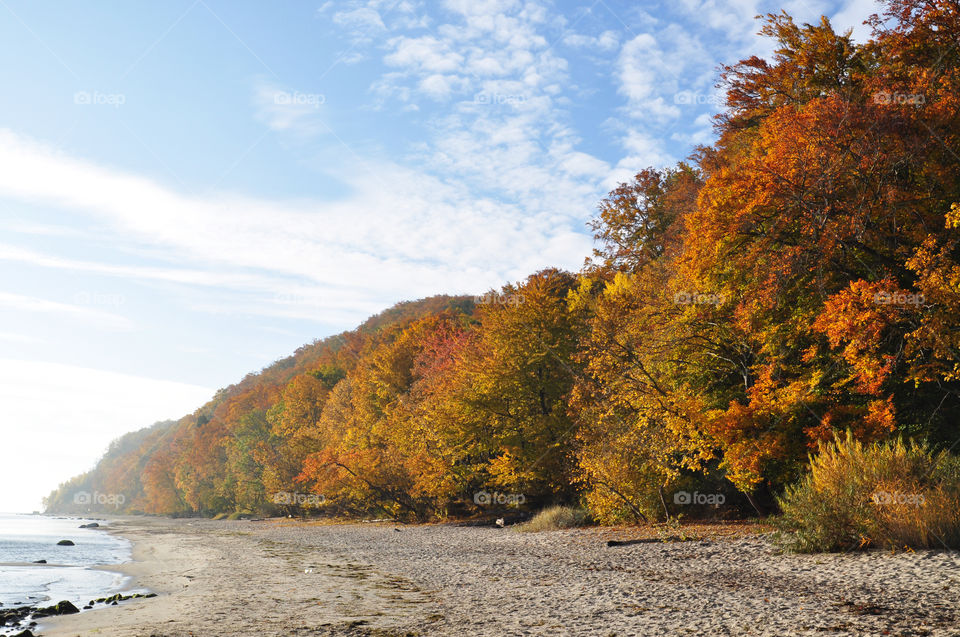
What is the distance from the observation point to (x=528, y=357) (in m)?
33.9

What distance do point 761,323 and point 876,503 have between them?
27.2 feet

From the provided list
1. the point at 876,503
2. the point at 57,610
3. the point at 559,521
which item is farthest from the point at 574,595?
the point at 559,521

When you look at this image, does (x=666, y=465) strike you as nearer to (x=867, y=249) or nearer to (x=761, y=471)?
(x=761, y=471)

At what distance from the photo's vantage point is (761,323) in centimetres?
1995

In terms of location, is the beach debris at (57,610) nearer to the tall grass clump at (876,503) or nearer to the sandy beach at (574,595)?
the sandy beach at (574,595)

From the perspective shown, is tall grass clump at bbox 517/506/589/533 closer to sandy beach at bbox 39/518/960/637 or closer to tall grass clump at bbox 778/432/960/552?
sandy beach at bbox 39/518/960/637

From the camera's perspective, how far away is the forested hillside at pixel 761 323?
17.6m

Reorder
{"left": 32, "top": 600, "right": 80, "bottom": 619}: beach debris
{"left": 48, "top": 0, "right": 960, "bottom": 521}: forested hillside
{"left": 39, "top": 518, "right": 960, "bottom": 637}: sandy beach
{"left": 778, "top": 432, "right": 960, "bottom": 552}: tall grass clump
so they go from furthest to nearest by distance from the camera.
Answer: {"left": 48, "top": 0, "right": 960, "bottom": 521}: forested hillside
{"left": 32, "top": 600, "right": 80, "bottom": 619}: beach debris
{"left": 778, "top": 432, "right": 960, "bottom": 552}: tall grass clump
{"left": 39, "top": 518, "right": 960, "bottom": 637}: sandy beach

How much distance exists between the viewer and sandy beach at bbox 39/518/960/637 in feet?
28.8

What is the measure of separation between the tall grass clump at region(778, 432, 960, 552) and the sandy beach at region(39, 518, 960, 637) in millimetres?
517

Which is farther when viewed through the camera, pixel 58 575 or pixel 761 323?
pixel 58 575

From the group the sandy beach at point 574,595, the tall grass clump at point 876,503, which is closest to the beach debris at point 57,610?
the sandy beach at point 574,595

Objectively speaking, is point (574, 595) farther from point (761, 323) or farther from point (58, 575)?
point (58, 575)

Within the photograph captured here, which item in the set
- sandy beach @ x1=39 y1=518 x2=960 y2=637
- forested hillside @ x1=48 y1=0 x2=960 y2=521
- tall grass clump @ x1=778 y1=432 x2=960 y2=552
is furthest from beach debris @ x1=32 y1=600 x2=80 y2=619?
forested hillside @ x1=48 y1=0 x2=960 y2=521
